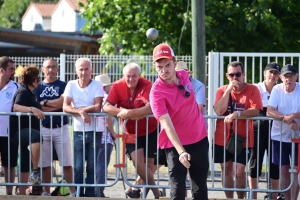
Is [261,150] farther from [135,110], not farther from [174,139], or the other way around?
[174,139]

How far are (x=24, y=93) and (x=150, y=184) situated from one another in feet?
6.63

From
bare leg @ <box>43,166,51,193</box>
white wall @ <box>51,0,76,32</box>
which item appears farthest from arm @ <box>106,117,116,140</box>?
Answer: white wall @ <box>51,0,76,32</box>

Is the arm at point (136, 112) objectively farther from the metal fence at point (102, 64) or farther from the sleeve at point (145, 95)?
the metal fence at point (102, 64)

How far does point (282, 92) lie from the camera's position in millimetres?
9133

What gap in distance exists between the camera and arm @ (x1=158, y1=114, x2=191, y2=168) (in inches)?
274

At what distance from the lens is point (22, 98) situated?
368 inches

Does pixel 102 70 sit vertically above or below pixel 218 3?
below

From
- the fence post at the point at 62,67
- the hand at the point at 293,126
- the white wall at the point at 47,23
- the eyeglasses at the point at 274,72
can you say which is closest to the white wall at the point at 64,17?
the white wall at the point at 47,23

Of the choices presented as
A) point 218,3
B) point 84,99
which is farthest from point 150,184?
point 218,3

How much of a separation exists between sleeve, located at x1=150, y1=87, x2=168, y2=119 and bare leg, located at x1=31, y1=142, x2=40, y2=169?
8.50 ft

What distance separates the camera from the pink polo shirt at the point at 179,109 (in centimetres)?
733

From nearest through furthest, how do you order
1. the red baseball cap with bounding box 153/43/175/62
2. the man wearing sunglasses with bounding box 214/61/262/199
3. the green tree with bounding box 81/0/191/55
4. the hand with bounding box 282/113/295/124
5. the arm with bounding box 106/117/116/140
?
the red baseball cap with bounding box 153/43/175/62 → the hand with bounding box 282/113/295/124 → the man wearing sunglasses with bounding box 214/61/262/199 → the arm with bounding box 106/117/116/140 → the green tree with bounding box 81/0/191/55

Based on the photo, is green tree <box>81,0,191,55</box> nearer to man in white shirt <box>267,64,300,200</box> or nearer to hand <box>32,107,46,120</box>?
man in white shirt <box>267,64,300,200</box>

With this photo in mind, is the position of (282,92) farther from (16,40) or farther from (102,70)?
(16,40)
